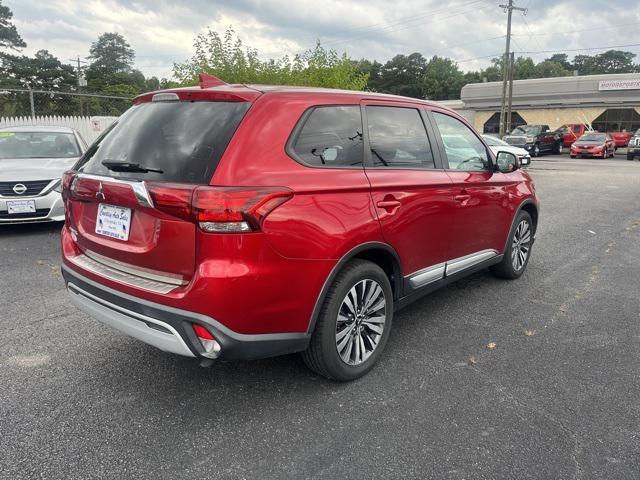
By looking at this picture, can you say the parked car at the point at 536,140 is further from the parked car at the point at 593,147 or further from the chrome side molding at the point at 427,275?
the chrome side molding at the point at 427,275

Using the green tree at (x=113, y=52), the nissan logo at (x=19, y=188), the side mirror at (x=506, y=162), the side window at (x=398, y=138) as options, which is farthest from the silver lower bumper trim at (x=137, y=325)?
the green tree at (x=113, y=52)

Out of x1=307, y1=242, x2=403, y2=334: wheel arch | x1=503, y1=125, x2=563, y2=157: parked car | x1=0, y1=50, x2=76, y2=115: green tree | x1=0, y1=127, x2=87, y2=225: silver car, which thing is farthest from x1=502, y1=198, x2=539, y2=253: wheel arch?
x1=503, y1=125, x2=563, y2=157: parked car

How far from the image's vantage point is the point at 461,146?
4.36 meters

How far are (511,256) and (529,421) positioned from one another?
2578 millimetres

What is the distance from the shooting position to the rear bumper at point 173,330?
8.27 feet

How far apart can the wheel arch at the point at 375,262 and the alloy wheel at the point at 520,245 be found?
7.05 ft

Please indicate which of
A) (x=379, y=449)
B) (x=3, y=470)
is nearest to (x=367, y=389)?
(x=379, y=449)

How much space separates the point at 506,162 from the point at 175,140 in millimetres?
3244

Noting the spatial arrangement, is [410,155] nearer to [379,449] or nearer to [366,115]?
[366,115]

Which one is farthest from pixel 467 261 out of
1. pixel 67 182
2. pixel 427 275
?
pixel 67 182

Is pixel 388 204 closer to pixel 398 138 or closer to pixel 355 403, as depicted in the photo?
pixel 398 138

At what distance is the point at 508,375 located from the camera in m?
3.32

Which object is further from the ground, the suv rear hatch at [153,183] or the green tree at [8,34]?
the green tree at [8,34]

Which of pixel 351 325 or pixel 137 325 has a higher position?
pixel 137 325
